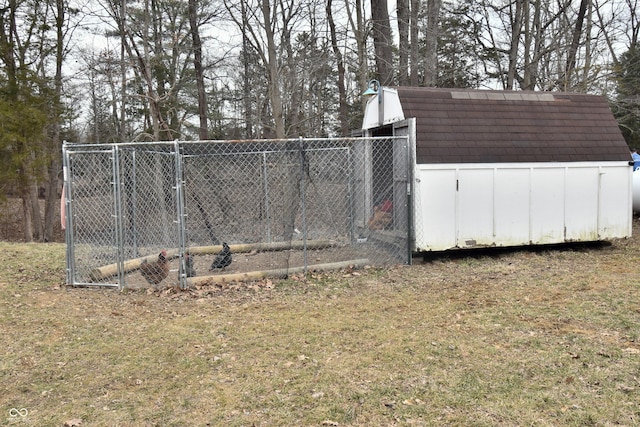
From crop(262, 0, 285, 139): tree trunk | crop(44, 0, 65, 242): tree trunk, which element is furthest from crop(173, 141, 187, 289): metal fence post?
crop(44, 0, 65, 242): tree trunk

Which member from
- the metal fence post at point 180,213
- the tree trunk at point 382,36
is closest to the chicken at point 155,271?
the metal fence post at point 180,213

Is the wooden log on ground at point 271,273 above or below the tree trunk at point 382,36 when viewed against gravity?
below

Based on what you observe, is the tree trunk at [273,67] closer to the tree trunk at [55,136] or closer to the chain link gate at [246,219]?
the chain link gate at [246,219]

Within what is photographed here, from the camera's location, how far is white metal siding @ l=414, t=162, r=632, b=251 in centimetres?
720

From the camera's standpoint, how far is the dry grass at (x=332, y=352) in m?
3.00

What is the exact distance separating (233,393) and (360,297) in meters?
2.56

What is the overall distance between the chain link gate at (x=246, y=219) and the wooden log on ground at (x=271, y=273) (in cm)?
1

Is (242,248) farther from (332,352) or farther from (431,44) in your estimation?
(431,44)

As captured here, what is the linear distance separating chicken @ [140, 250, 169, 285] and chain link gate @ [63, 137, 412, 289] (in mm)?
102

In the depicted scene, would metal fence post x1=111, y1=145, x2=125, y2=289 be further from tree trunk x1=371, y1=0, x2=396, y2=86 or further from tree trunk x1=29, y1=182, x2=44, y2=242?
tree trunk x1=29, y1=182, x2=44, y2=242

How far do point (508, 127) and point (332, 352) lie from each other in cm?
531

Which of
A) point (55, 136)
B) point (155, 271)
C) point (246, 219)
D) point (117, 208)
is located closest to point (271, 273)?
point (155, 271)

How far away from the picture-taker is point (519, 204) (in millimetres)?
7605

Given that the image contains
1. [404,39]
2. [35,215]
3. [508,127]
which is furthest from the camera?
[35,215]
